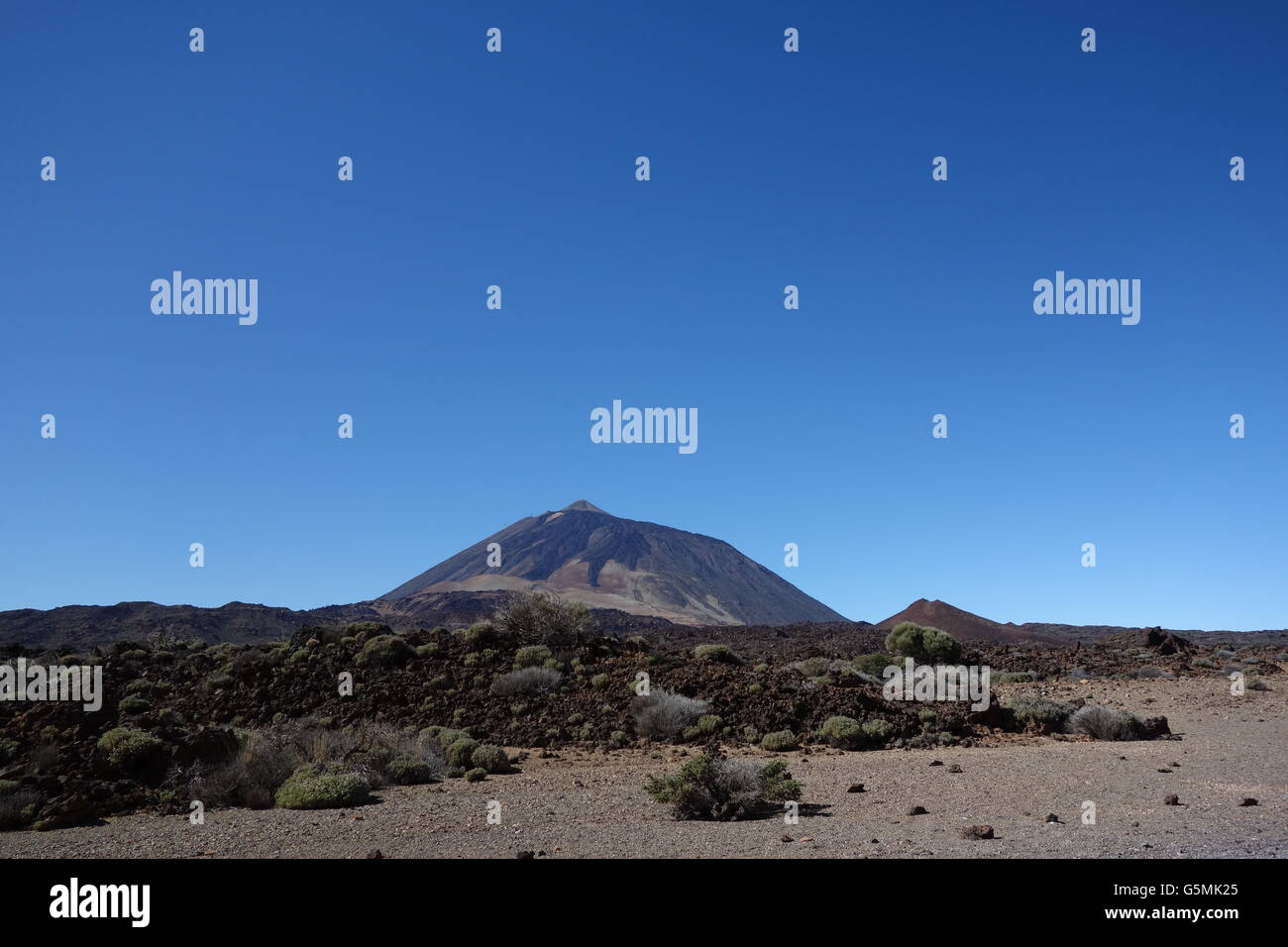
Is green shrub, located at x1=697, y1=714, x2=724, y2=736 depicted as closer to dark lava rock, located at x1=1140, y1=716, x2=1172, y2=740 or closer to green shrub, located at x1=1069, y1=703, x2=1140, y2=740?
green shrub, located at x1=1069, y1=703, x2=1140, y2=740

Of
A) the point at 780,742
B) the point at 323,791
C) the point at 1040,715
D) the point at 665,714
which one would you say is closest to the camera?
the point at 323,791

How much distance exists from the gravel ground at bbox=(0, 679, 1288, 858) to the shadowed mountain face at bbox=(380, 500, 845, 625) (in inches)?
4493

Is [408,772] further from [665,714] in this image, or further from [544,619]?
[544,619]

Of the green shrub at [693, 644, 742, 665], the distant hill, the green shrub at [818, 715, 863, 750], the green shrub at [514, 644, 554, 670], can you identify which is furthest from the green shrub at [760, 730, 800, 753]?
the distant hill

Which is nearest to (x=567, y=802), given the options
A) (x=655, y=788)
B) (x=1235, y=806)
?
(x=655, y=788)

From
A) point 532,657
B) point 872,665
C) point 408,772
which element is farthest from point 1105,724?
point 408,772

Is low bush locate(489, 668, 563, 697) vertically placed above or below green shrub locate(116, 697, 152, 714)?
below

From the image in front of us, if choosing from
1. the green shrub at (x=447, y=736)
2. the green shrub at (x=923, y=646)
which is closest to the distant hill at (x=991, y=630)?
the green shrub at (x=923, y=646)

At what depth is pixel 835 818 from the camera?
32.5 feet

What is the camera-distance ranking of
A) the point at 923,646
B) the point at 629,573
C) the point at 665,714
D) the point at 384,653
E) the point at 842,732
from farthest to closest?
the point at 629,573, the point at 923,646, the point at 384,653, the point at 665,714, the point at 842,732

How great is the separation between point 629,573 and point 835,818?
15081 cm

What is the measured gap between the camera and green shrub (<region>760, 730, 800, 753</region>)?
15.9 m

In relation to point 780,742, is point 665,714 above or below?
above
